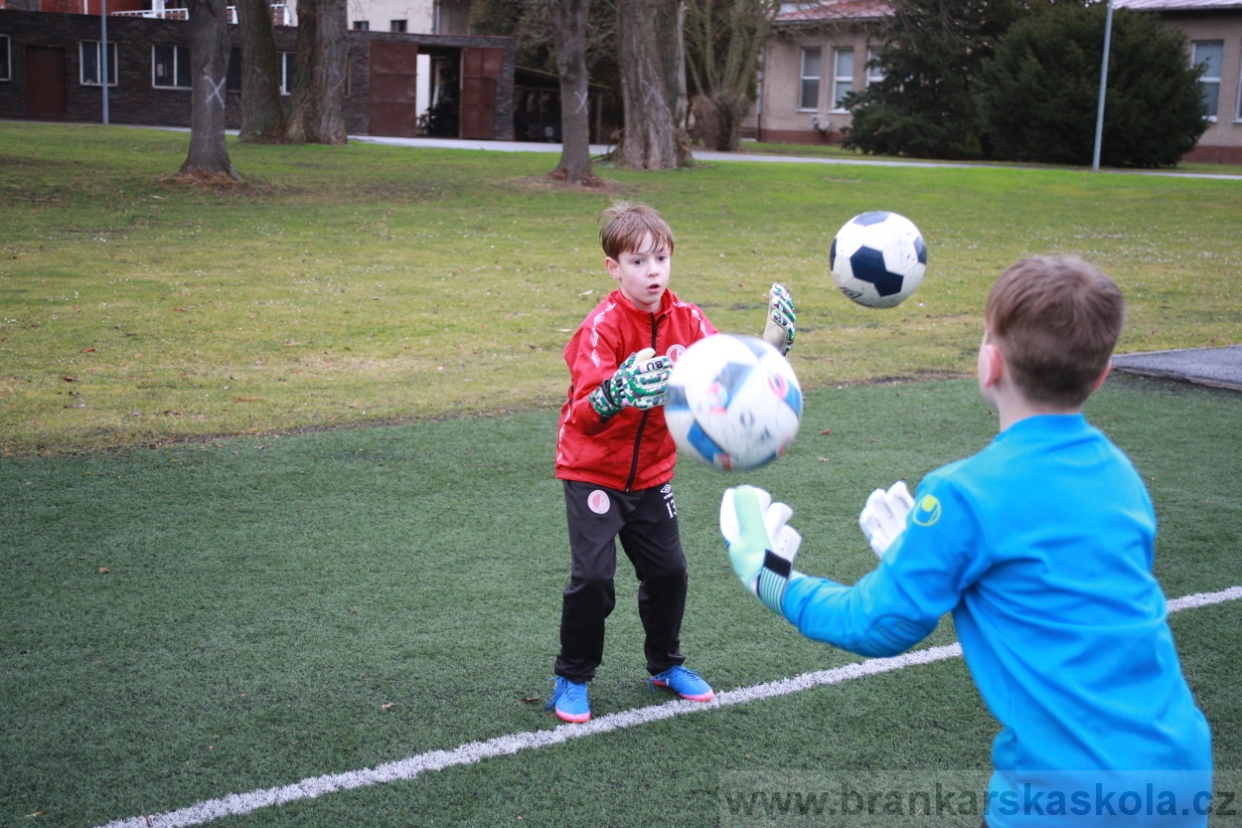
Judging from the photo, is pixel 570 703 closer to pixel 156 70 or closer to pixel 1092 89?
pixel 1092 89

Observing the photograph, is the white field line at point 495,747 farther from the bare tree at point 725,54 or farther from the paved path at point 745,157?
the bare tree at point 725,54

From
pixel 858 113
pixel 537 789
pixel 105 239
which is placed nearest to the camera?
pixel 537 789

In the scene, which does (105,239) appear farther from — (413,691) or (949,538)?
(949,538)

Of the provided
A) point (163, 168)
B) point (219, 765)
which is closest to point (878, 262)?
point (219, 765)

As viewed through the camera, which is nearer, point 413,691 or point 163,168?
point 413,691

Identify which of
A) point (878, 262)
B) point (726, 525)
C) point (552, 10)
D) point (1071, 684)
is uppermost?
point (552, 10)

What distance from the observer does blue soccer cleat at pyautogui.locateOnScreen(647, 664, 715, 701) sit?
412cm

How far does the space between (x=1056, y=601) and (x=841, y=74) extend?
4924cm

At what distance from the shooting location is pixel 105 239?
15508mm

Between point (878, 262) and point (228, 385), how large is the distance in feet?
19.9

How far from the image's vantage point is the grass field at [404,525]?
12.1ft

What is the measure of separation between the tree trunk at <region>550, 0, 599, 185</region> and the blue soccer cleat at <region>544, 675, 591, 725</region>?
19403mm

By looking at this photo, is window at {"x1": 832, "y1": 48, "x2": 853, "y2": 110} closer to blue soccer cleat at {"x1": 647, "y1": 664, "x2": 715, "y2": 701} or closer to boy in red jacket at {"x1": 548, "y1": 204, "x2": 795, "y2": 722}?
boy in red jacket at {"x1": 548, "y1": 204, "x2": 795, "y2": 722}

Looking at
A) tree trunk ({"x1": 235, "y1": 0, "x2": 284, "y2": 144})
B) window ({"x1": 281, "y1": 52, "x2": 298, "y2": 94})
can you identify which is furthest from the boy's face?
window ({"x1": 281, "y1": 52, "x2": 298, "y2": 94})
